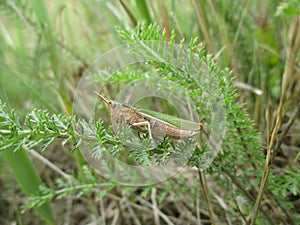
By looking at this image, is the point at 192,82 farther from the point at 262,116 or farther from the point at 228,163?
the point at 262,116

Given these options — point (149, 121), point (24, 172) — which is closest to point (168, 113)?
point (149, 121)

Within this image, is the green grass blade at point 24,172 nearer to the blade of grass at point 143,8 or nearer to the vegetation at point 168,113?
the vegetation at point 168,113

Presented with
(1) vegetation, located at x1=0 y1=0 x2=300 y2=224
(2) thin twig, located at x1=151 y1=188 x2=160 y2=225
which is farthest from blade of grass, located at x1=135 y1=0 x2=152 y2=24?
(2) thin twig, located at x1=151 y1=188 x2=160 y2=225

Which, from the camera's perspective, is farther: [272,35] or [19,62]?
[19,62]

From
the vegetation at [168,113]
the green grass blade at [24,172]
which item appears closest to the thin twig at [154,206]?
the vegetation at [168,113]

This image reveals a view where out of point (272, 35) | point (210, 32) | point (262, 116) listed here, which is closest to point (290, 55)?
point (262, 116)

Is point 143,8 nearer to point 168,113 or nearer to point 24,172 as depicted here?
point 168,113

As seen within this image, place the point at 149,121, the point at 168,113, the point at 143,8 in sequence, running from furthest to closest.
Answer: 1. the point at 143,8
2. the point at 168,113
3. the point at 149,121
